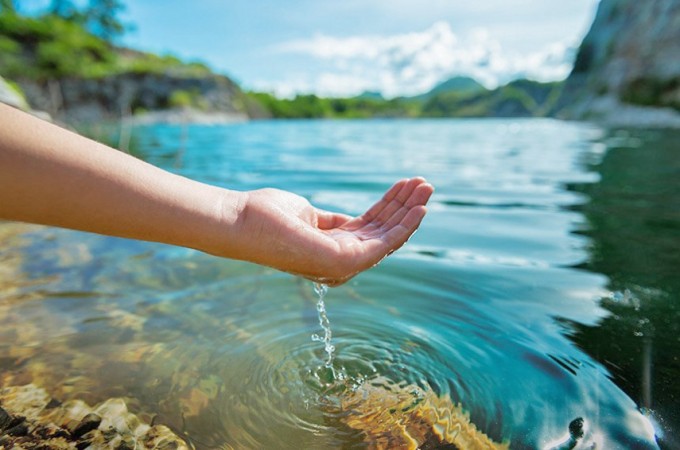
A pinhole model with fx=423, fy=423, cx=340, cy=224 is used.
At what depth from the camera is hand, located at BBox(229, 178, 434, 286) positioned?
1.84m

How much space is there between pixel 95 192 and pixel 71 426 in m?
0.91

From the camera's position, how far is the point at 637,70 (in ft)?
106

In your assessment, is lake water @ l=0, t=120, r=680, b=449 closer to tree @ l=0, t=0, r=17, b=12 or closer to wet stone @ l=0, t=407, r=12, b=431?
wet stone @ l=0, t=407, r=12, b=431

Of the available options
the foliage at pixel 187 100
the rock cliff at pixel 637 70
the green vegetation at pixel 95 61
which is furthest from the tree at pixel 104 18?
the rock cliff at pixel 637 70

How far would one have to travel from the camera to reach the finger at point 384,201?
93.8 inches

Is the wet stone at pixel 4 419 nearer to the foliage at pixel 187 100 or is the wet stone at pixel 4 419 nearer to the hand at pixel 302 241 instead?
the hand at pixel 302 241

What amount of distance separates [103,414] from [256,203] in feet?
3.50

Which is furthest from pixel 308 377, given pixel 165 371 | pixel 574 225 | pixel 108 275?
pixel 574 225

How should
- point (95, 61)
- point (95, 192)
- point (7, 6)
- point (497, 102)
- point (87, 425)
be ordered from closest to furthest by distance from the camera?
point (95, 192) < point (87, 425) < point (7, 6) < point (95, 61) < point (497, 102)

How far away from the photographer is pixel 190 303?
284cm

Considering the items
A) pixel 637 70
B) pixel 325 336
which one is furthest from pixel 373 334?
pixel 637 70

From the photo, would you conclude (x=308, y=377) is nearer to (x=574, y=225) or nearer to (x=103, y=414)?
(x=103, y=414)

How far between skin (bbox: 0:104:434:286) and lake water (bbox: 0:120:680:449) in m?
0.60

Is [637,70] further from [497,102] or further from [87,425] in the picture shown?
[497,102]
